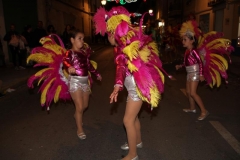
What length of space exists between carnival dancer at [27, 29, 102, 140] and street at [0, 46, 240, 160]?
0.46 m

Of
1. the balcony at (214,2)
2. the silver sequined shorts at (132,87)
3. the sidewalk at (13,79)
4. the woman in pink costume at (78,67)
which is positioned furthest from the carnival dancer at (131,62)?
the balcony at (214,2)

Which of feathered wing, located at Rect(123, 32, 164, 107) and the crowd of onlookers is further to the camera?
the crowd of onlookers

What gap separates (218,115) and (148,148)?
2.16 m

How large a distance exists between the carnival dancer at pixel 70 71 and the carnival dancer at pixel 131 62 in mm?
922

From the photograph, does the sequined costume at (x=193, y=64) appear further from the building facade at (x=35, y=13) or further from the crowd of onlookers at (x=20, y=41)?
the building facade at (x=35, y=13)

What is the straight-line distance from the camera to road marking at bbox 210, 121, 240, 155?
3.62 metres

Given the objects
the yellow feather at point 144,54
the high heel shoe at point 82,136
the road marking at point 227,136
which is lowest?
the road marking at point 227,136

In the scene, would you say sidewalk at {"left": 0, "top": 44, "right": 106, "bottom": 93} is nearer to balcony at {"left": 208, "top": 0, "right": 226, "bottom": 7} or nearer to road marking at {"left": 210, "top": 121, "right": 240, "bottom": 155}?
road marking at {"left": 210, "top": 121, "right": 240, "bottom": 155}

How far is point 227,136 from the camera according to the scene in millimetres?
3977

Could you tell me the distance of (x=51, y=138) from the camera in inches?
159

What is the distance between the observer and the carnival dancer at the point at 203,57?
464 centimetres

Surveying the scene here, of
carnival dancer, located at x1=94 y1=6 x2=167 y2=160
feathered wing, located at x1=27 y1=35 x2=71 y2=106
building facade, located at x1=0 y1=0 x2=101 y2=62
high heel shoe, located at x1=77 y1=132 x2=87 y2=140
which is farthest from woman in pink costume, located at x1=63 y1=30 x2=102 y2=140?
building facade, located at x1=0 y1=0 x2=101 y2=62

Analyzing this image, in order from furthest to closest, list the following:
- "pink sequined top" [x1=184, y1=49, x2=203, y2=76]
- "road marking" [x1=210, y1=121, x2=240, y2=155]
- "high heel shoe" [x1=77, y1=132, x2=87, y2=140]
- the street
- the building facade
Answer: the building facade < "pink sequined top" [x1=184, y1=49, x2=203, y2=76] < "high heel shoe" [x1=77, y1=132, x2=87, y2=140] < "road marking" [x1=210, y1=121, x2=240, y2=155] < the street

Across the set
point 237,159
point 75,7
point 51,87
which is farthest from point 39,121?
point 75,7
